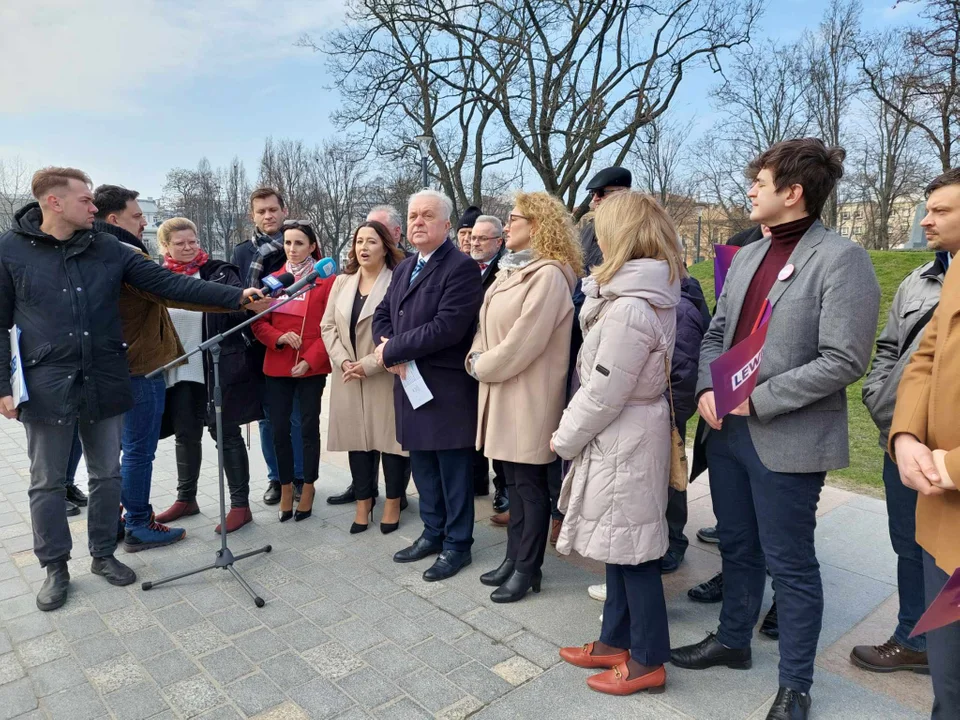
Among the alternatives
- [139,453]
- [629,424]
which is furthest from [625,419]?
[139,453]

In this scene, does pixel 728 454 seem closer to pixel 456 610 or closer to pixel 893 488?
pixel 893 488

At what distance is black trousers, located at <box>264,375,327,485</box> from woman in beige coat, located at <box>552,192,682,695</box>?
249cm

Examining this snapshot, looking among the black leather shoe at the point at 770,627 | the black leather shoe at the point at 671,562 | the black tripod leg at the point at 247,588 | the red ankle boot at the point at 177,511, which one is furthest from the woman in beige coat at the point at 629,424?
the red ankle boot at the point at 177,511

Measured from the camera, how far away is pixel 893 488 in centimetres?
283

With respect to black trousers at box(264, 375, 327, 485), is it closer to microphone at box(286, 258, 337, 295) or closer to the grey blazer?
Answer: microphone at box(286, 258, 337, 295)

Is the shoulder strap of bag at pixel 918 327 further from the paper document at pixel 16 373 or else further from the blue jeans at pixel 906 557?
the paper document at pixel 16 373

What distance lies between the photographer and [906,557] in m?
2.84

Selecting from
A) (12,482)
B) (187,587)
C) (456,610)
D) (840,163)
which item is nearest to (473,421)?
(456,610)

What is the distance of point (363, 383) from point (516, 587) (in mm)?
1729

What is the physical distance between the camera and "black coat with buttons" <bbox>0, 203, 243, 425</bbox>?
11.1 feet

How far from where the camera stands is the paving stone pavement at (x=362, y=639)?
2584 millimetres

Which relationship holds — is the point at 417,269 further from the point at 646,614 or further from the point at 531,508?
the point at 646,614

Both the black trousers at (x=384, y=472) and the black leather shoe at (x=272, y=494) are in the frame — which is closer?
the black trousers at (x=384, y=472)

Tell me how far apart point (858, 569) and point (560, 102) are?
16917 millimetres
